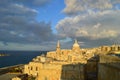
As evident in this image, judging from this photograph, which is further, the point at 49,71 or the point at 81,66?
the point at 49,71

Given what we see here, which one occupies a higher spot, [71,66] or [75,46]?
[75,46]

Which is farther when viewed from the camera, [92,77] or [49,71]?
[49,71]

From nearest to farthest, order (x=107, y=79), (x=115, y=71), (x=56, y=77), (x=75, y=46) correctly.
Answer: (x=115, y=71) < (x=107, y=79) < (x=56, y=77) < (x=75, y=46)

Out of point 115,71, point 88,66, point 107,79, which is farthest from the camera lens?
point 88,66

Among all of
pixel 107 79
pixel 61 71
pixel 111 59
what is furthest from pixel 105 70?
pixel 61 71

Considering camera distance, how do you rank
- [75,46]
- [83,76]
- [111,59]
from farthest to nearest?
[75,46], [83,76], [111,59]

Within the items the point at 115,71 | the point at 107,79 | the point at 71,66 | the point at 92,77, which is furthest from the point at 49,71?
the point at 115,71

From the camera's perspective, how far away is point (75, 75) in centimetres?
2609

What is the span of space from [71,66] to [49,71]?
10.5 feet

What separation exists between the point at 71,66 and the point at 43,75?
411cm

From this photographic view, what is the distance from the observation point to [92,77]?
2638 cm

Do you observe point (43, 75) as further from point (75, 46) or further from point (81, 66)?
point (75, 46)

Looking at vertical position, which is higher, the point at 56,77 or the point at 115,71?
the point at 115,71

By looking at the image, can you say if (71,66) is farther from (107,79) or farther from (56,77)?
(107,79)
